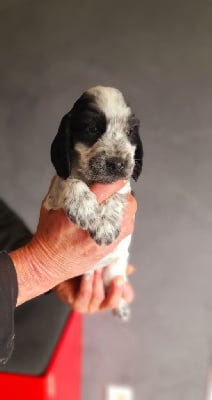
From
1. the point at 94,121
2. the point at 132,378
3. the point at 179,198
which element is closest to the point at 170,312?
the point at 132,378

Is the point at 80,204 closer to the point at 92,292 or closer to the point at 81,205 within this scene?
the point at 81,205

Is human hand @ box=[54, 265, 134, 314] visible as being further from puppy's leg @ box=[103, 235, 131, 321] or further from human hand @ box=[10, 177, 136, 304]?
human hand @ box=[10, 177, 136, 304]

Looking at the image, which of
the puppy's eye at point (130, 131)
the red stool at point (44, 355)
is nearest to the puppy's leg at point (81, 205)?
the puppy's eye at point (130, 131)

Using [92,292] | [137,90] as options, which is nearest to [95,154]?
[137,90]

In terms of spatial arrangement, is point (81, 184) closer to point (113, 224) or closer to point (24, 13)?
point (113, 224)

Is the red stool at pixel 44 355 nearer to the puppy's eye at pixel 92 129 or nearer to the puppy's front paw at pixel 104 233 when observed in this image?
the puppy's front paw at pixel 104 233

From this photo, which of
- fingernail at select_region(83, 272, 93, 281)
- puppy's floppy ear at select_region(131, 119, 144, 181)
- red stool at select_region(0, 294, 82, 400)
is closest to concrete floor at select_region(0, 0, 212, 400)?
puppy's floppy ear at select_region(131, 119, 144, 181)

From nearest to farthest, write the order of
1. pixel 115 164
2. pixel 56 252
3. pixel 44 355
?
pixel 115 164 → pixel 56 252 → pixel 44 355
